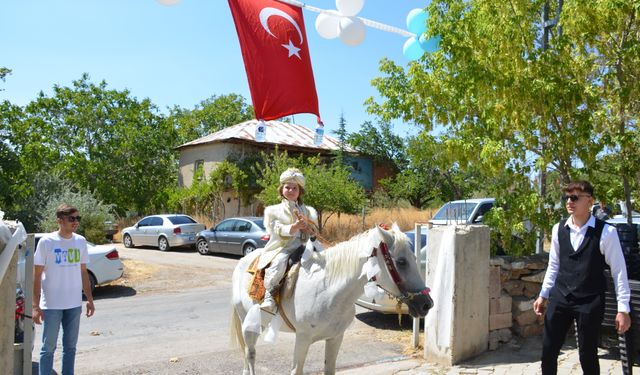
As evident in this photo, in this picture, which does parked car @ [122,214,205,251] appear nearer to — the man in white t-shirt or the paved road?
the paved road

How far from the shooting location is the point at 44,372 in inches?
169

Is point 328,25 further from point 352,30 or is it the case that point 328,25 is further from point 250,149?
point 250,149

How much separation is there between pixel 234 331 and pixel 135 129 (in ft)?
105

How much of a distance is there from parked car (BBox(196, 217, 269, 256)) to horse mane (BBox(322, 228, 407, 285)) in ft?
39.7

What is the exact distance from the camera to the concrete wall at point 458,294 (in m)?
5.63

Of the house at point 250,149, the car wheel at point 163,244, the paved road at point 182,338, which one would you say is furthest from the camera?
the house at point 250,149

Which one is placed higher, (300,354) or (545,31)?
(545,31)

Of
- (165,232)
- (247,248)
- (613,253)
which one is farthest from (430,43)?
(165,232)

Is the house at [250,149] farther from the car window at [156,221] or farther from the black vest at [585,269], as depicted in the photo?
the black vest at [585,269]

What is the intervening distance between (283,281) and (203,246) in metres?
15.5

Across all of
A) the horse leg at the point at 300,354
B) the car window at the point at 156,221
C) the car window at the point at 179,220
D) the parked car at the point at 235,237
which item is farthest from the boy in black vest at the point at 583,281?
the car window at the point at 156,221

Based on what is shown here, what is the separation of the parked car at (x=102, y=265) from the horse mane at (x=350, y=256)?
26.2ft

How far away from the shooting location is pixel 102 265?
10.6 meters

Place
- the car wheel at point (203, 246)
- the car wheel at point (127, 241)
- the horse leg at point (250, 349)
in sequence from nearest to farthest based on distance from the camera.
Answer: the horse leg at point (250, 349) < the car wheel at point (203, 246) < the car wheel at point (127, 241)
